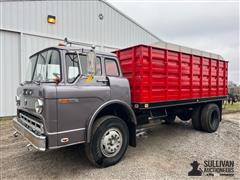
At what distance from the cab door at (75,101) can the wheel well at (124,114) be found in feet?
1.20

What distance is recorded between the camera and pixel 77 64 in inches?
129

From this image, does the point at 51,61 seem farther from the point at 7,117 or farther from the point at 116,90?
the point at 7,117

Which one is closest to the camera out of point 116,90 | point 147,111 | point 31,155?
point 116,90

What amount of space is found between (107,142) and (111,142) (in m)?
0.10

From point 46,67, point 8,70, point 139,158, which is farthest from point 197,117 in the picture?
point 8,70

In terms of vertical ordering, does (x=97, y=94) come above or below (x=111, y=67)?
below

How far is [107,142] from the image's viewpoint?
11.4 ft

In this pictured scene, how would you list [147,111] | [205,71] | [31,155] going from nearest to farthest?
[31,155] → [147,111] → [205,71]

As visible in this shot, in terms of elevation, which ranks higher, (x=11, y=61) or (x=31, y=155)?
(x=11, y=61)

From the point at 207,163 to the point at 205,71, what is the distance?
112 inches

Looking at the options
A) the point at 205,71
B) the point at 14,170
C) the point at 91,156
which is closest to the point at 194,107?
the point at 205,71

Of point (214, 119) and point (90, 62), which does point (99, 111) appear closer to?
point (90, 62)

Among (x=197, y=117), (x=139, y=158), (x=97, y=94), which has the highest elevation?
(x=97, y=94)

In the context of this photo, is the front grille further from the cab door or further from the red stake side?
the red stake side
